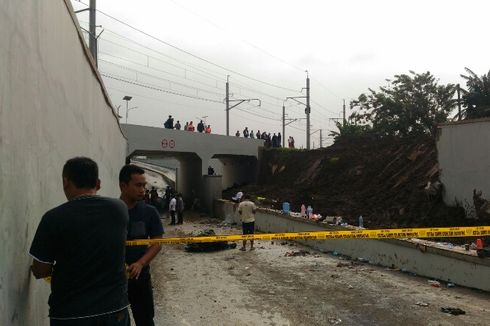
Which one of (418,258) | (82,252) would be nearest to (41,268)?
(82,252)

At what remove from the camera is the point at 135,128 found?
23.9 metres

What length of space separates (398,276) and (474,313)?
2736 mm

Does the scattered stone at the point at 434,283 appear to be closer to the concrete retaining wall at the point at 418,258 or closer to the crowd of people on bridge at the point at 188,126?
the concrete retaining wall at the point at 418,258

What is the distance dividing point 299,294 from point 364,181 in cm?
1317

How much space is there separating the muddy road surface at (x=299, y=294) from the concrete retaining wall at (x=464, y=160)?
343 centimetres

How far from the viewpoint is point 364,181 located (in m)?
20.3

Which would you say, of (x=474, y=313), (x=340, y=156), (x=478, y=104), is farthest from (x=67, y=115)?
(x=478, y=104)

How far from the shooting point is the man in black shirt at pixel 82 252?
222 cm

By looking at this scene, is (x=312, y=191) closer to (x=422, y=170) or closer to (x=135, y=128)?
(x=422, y=170)

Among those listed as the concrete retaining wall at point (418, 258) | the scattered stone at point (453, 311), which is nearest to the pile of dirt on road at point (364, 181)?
the concrete retaining wall at point (418, 258)

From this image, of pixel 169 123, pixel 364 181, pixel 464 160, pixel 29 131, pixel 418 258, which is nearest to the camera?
pixel 29 131

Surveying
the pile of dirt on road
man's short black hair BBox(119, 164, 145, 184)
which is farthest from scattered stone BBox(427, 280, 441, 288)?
man's short black hair BBox(119, 164, 145, 184)

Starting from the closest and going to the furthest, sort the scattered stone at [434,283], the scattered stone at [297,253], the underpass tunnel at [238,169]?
the scattered stone at [434,283] < the scattered stone at [297,253] < the underpass tunnel at [238,169]

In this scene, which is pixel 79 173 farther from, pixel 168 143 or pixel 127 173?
pixel 168 143
